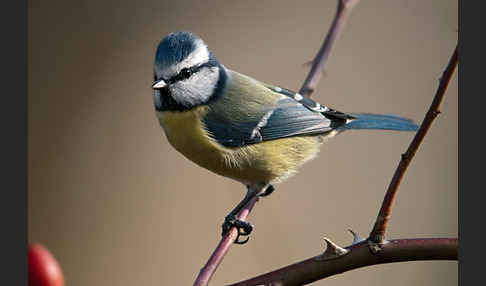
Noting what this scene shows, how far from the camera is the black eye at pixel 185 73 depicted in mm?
1090

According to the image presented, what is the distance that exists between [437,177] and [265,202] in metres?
0.57

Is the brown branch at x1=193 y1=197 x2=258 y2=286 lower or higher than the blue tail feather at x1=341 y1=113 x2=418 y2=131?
lower

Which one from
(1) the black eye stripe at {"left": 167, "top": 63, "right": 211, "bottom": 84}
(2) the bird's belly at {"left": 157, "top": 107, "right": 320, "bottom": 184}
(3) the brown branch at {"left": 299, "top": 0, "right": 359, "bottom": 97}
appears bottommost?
(2) the bird's belly at {"left": 157, "top": 107, "right": 320, "bottom": 184}

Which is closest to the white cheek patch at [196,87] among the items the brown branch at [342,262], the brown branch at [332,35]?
the brown branch at [332,35]

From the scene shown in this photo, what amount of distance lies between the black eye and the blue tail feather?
50 cm

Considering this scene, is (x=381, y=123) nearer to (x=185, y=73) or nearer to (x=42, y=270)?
(x=185, y=73)

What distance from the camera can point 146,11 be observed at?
65.7 inches

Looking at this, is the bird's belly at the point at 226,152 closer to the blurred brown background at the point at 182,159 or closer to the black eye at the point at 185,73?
the black eye at the point at 185,73

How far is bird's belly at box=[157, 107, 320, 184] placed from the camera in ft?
3.99

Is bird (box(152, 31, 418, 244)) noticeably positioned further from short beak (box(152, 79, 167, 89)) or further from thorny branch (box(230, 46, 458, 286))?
thorny branch (box(230, 46, 458, 286))

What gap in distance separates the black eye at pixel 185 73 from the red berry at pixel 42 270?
681mm

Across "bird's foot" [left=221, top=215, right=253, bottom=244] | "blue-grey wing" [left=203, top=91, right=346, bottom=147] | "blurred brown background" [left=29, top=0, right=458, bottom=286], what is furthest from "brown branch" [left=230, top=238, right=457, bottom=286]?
"blurred brown background" [left=29, top=0, right=458, bottom=286]

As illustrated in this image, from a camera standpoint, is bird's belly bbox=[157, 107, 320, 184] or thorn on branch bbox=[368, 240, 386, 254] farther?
bird's belly bbox=[157, 107, 320, 184]

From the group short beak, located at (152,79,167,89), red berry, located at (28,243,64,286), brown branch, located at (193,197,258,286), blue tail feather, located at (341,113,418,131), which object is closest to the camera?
red berry, located at (28,243,64,286)
